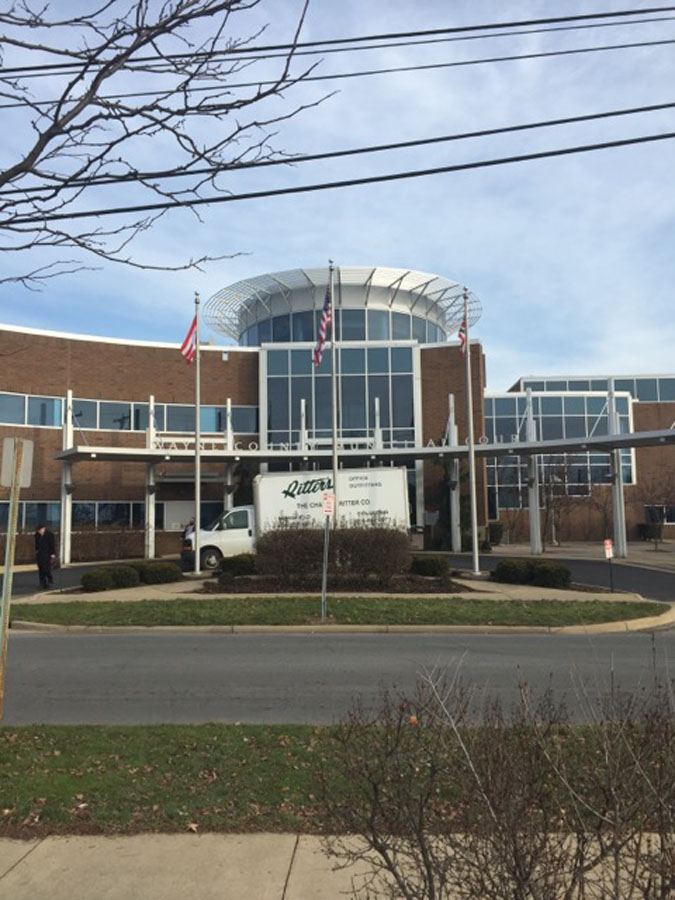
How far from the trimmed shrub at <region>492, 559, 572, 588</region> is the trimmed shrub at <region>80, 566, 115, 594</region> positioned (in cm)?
1082

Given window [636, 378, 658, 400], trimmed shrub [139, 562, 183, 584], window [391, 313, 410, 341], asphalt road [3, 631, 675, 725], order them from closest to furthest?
asphalt road [3, 631, 675, 725]
trimmed shrub [139, 562, 183, 584]
window [391, 313, 410, 341]
window [636, 378, 658, 400]

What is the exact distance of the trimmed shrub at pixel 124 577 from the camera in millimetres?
20853

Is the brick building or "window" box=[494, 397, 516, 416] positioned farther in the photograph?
"window" box=[494, 397, 516, 416]

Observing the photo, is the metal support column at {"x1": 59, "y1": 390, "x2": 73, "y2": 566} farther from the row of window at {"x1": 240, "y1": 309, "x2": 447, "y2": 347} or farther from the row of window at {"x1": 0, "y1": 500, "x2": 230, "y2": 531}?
the row of window at {"x1": 240, "y1": 309, "x2": 447, "y2": 347}

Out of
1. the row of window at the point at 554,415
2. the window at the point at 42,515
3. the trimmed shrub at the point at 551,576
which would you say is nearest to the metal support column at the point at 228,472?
the window at the point at 42,515

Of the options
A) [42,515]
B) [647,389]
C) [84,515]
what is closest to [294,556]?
[84,515]

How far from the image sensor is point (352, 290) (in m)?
42.0

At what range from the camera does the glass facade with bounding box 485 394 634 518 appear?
48.1 meters

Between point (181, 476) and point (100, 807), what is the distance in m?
30.7

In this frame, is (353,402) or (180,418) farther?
(353,402)

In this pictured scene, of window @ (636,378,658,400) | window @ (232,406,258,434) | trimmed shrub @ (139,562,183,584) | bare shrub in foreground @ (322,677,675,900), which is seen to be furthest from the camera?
window @ (636,378,658,400)

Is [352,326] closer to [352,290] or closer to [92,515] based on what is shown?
[352,290]

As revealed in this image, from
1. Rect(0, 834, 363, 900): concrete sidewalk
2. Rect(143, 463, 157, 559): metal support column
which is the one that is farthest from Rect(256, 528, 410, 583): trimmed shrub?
Rect(0, 834, 363, 900): concrete sidewalk

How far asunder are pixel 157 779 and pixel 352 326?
124 feet
